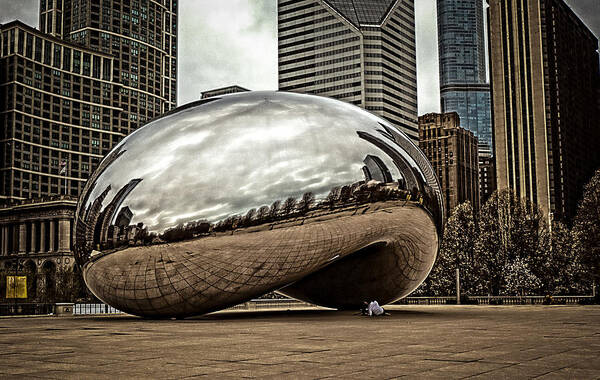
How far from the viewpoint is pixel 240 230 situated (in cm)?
1733

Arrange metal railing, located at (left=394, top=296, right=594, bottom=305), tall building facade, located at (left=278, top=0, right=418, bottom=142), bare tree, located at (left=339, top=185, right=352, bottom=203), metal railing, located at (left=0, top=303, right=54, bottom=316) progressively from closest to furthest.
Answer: bare tree, located at (left=339, top=185, right=352, bottom=203), metal railing, located at (left=0, top=303, right=54, bottom=316), metal railing, located at (left=394, top=296, right=594, bottom=305), tall building facade, located at (left=278, top=0, right=418, bottom=142)

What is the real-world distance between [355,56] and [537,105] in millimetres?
53322

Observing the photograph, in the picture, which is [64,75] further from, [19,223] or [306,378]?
[306,378]

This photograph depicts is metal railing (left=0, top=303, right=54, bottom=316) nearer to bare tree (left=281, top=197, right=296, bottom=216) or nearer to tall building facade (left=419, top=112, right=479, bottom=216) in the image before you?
bare tree (left=281, top=197, right=296, bottom=216)

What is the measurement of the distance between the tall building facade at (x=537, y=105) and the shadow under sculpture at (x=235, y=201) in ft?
418

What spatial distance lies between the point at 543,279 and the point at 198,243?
144ft

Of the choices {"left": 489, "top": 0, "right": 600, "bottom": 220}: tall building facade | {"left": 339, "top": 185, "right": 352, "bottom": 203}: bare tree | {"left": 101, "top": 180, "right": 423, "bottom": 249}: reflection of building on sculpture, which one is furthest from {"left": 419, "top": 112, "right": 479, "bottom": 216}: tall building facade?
{"left": 101, "top": 180, "right": 423, "bottom": 249}: reflection of building on sculpture

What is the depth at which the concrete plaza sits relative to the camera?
8.34 meters

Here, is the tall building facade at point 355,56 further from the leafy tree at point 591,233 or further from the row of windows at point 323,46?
the leafy tree at point 591,233

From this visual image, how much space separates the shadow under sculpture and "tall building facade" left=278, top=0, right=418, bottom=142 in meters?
161

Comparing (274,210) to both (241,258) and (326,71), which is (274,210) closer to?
(241,258)

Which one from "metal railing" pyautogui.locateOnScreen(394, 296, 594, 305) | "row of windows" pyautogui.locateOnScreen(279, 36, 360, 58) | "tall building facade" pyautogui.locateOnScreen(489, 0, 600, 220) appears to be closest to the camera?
"metal railing" pyautogui.locateOnScreen(394, 296, 594, 305)

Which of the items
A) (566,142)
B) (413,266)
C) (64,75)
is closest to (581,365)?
(413,266)

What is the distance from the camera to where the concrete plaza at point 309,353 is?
328 inches
